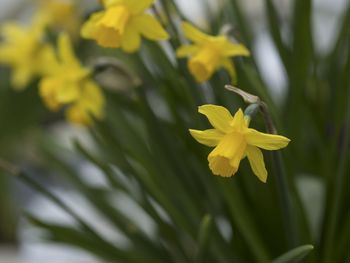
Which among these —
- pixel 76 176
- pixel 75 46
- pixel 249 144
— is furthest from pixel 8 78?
pixel 249 144

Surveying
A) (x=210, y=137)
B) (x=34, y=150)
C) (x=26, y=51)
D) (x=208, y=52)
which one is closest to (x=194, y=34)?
(x=208, y=52)

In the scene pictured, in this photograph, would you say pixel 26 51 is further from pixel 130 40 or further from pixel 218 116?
pixel 218 116

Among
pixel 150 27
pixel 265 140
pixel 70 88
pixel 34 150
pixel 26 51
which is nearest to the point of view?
pixel 265 140

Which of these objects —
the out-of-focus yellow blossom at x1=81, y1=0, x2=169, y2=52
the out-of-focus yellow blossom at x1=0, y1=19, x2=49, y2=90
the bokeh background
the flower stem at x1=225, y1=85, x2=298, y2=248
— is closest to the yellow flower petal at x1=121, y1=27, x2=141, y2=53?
the out-of-focus yellow blossom at x1=81, y1=0, x2=169, y2=52

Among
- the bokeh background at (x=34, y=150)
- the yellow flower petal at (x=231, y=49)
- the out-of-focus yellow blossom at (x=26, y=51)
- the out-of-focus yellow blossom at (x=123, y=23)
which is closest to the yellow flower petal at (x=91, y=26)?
the out-of-focus yellow blossom at (x=123, y=23)

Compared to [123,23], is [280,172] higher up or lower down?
lower down

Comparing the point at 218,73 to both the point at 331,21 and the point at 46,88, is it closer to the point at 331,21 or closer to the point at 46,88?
the point at 46,88

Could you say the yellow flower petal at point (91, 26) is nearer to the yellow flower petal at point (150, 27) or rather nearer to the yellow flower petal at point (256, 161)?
the yellow flower petal at point (150, 27)
